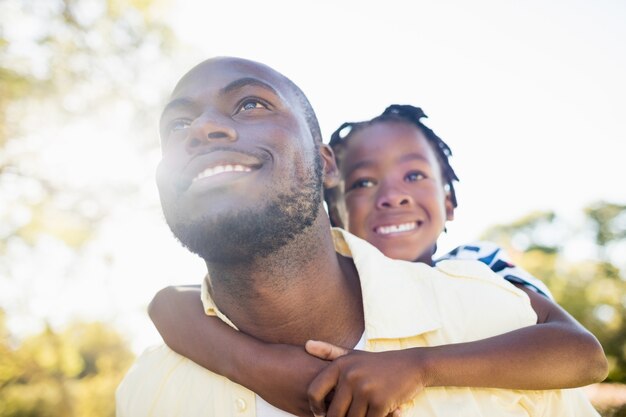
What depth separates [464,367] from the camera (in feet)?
6.13

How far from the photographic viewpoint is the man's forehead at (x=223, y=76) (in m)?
2.35

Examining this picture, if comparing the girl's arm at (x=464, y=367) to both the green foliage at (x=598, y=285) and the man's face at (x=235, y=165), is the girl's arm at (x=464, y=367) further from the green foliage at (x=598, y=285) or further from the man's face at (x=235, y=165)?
the green foliage at (x=598, y=285)

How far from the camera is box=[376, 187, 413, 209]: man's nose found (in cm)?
333

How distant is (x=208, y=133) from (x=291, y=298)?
31.9 inches

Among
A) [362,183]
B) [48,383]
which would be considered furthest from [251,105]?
[48,383]

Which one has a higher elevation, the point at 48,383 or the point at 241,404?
the point at 241,404

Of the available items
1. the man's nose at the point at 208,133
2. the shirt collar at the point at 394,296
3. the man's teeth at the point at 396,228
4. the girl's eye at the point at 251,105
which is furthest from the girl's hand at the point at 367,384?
the man's teeth at the point at 396,228

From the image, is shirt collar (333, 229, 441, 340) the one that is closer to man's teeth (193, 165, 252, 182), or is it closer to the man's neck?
the man's neck

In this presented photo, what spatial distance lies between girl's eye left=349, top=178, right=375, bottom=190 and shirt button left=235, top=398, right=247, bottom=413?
1828 millimetres

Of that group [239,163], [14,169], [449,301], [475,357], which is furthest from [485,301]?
[14,169]

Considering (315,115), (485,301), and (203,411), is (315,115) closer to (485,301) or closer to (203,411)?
(485,301)

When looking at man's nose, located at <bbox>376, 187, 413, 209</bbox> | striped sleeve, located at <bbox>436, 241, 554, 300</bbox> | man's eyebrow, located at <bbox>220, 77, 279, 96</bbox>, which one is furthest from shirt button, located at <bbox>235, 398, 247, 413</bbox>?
man's nose, located at <bbox>376, 187, 413, 209</bbox>

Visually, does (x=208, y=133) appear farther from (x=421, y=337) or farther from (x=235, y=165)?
(x=421, y=337)

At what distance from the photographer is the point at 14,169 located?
12.2 meters
